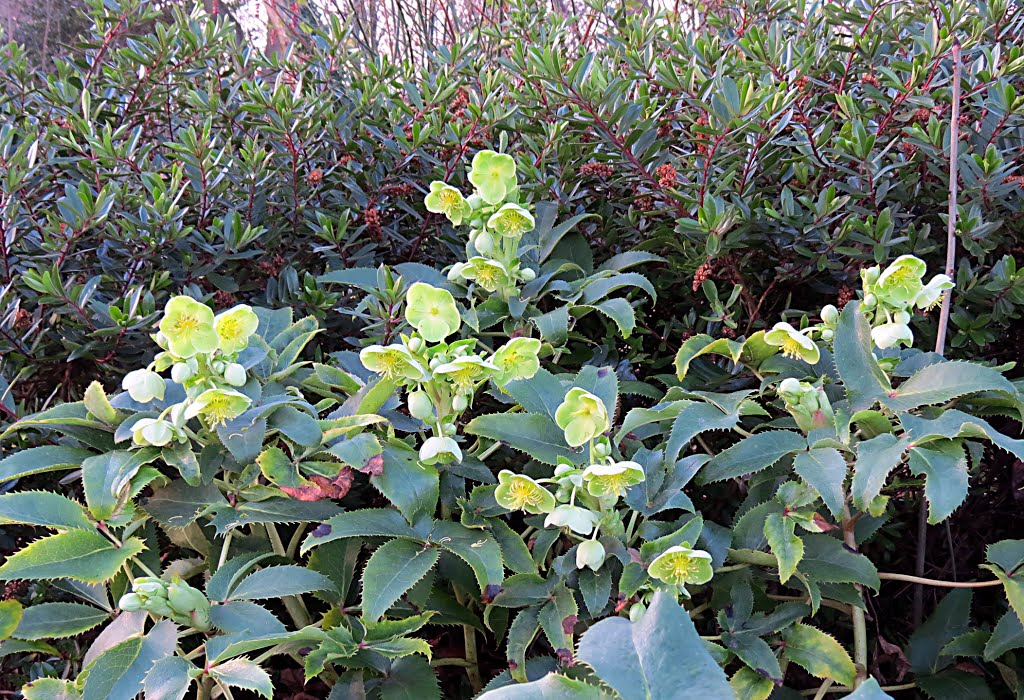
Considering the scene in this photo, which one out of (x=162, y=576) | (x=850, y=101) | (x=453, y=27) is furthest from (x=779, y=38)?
(x=453, y=27)

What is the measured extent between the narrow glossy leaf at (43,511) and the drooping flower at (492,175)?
0.66 meters

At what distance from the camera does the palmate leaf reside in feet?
2.68

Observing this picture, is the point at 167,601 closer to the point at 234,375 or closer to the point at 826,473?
the point at 234,375

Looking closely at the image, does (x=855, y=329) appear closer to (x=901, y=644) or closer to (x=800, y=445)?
(x=800, y=445)

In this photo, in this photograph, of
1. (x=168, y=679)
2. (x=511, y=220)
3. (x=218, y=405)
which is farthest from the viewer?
(x=511, y=220)

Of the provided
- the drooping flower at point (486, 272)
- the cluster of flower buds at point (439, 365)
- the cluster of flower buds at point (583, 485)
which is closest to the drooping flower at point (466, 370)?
the cluster of flower buds at point (439, 365)

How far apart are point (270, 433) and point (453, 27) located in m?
2.45

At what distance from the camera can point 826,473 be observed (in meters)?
0.81

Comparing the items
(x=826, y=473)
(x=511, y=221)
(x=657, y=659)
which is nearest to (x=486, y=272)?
(x=511, y=221)

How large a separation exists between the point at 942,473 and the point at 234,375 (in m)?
0.79

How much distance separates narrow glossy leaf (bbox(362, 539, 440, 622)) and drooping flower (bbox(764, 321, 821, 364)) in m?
0.49

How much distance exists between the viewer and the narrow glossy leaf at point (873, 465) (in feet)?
2.53

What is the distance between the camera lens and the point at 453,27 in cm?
295

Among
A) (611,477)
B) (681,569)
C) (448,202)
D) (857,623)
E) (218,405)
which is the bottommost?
(857,623)
